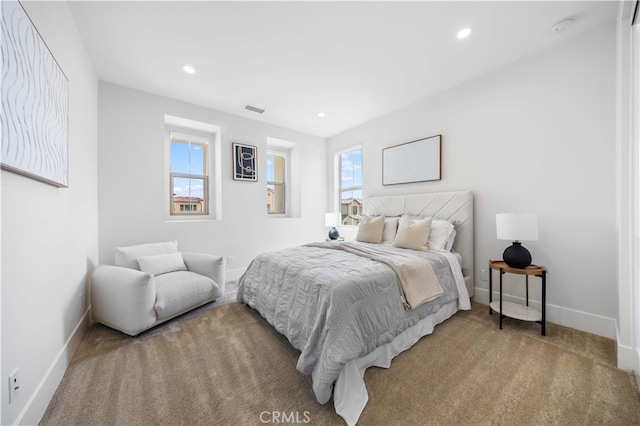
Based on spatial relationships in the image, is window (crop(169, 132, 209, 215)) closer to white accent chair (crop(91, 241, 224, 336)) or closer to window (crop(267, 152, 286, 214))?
white accent chair (crop(91, 241, 224, 336))

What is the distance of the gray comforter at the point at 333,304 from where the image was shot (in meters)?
1.46

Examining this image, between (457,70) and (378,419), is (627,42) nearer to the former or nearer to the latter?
(457,70)

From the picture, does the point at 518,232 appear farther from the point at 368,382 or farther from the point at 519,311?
the point at 368,382

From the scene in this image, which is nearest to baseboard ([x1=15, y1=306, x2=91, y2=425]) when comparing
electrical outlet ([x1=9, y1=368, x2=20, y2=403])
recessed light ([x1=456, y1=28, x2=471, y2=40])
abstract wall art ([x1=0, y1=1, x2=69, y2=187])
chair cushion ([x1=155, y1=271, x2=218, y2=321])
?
electrical outlet ([x1=9, y1=368, x2=20, y2=403])

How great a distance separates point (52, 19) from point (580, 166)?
174 inches

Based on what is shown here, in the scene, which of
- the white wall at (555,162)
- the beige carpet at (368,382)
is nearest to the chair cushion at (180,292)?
the beige carpet at (368,382)

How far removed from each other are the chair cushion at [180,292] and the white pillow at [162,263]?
0.08 m

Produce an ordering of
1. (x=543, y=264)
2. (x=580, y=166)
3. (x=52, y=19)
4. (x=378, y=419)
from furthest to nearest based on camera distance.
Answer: (x=543, y=264) → (x=580, y=166) → (x=52, y=19) → (x=378, y=419)

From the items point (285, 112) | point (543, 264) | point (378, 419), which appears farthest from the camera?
point (285, 112)

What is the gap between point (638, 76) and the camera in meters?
1.48

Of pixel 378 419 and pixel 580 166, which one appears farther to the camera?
pixel 580 166

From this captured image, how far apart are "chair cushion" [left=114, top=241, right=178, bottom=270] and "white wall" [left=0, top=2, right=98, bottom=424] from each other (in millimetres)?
256

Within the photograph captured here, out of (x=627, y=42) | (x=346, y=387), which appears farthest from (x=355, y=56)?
→ (x=346, y=387)

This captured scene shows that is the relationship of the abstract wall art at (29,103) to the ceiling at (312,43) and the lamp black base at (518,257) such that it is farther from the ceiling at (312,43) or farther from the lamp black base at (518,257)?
the lamp black base at (518,257)
